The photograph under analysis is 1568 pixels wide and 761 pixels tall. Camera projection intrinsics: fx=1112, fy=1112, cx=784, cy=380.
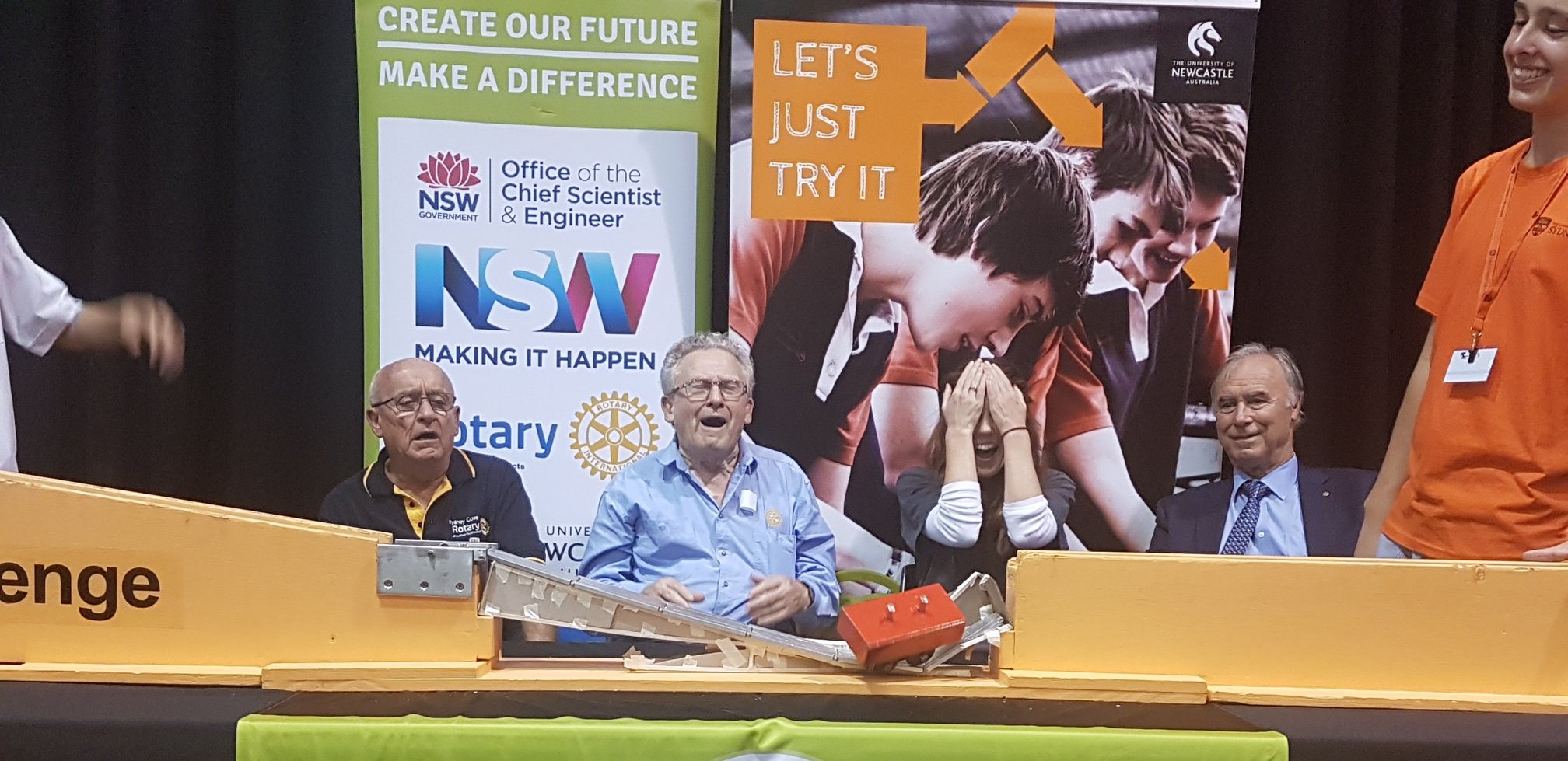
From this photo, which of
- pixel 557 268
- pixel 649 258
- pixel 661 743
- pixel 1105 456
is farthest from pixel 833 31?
pixel 661 743

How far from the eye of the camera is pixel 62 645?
1.39 metres

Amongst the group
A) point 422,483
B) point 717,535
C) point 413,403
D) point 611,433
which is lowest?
point 717,535

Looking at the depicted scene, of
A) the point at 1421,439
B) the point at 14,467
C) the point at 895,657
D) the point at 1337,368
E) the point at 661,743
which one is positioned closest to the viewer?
the point at 661,743

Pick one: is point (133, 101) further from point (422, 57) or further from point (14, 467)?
point (14, 467)

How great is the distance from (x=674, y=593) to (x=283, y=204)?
5.44 feet

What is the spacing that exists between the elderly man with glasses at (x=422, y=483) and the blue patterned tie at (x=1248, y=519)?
6.02ft

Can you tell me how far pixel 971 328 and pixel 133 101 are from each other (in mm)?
2461

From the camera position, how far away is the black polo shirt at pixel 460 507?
2.87 metres

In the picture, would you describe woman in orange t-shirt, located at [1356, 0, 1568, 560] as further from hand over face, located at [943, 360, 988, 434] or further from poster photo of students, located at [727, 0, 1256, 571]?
hand over face, located at [943, 360, 988, 434]

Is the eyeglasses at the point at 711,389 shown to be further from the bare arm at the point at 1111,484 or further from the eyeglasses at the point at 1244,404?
the eyeglasses at the point at 1244,404

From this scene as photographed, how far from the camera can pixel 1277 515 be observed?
2.91 meters

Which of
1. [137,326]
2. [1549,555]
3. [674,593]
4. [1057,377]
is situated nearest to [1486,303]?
[1549,555]

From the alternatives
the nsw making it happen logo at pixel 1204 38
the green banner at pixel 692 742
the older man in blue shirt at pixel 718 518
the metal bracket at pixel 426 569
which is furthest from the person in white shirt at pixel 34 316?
the nsw making it happen logo at pixel 1204 38

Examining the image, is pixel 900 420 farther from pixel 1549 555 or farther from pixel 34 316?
pixel 34 316
